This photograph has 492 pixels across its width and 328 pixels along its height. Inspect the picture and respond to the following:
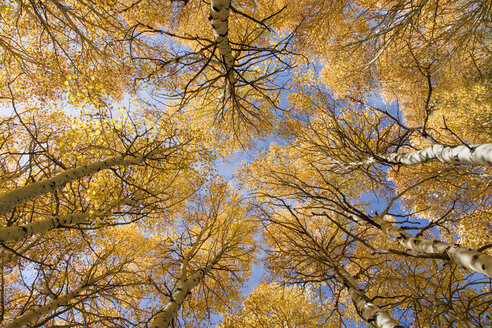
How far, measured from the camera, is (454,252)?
72.2 inches

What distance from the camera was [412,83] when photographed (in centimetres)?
798

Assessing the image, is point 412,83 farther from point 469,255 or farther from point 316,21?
point 469,255

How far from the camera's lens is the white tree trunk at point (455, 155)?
2.16 m

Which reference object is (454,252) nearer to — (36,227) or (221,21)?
(221,21)

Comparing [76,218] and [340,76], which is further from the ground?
[340,76]

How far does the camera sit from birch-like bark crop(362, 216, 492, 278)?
160cm

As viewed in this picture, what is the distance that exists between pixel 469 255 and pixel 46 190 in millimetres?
4422

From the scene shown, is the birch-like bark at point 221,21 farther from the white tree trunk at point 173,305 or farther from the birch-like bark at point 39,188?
the white tree trunk at point 173,305

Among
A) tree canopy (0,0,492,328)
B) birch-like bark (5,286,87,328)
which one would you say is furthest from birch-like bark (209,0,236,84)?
birch-like bark (5,286,87,328)

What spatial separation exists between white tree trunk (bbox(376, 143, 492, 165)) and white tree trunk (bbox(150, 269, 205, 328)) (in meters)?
4.44

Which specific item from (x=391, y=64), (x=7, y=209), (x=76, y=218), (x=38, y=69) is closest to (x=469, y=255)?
(x=7, y=209)

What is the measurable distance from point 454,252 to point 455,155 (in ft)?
4.46

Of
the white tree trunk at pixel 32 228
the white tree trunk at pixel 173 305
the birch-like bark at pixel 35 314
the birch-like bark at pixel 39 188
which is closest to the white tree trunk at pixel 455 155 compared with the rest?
the white tree trunk at pixel 173 305

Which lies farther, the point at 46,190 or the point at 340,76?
the point at 340,76
